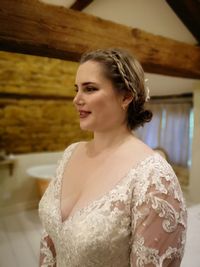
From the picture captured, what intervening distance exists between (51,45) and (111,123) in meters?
0.95

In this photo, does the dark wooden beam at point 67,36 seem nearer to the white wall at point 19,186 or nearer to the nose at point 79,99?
the nose at point 79,99

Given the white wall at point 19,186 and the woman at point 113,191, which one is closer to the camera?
the woman at point 113,191

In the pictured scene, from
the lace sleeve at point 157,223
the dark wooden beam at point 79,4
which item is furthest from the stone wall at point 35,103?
the lace sleeve at point 157,223

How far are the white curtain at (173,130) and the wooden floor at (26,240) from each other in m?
1.65

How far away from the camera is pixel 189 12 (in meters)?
2.62

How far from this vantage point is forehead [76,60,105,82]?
2.88 ft

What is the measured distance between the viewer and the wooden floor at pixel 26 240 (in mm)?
1872

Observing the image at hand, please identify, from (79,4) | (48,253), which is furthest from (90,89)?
(79,4)

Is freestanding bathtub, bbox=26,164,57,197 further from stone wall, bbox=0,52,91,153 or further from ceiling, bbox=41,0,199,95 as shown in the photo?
ceiling, bbox=41,0,199,95

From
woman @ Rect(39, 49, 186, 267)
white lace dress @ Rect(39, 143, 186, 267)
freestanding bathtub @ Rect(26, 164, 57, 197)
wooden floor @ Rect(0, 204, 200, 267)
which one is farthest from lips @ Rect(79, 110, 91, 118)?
freestanding bathtub @ Rect(26, 164, 57, 197)

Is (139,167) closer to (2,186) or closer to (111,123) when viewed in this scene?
(111,123)

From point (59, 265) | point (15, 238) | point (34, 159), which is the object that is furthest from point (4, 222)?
point (59, 265)

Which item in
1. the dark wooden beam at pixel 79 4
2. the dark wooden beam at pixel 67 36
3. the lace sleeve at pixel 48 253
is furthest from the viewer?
the dark wooden beam at pixel 79 4

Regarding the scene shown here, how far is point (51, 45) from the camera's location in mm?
1630
